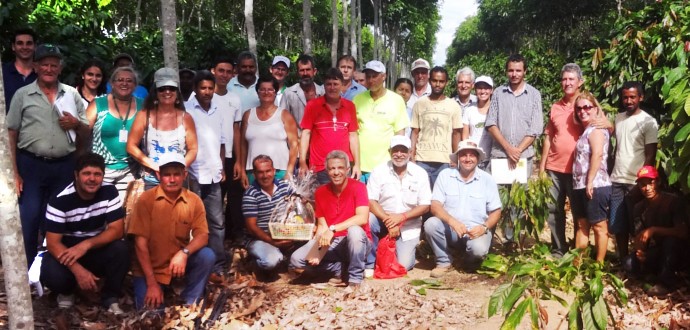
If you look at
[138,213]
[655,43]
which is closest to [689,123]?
[655,43]

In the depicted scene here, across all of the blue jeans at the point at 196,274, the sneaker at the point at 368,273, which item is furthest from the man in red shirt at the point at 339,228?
the blue jeans at the point at 196,274

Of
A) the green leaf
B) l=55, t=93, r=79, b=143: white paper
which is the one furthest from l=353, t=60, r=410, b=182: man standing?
the green leaf

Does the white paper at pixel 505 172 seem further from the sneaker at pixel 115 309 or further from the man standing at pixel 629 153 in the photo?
the sneaker at pixel 115 309

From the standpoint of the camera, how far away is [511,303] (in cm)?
325

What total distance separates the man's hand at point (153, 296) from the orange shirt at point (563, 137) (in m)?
3.87

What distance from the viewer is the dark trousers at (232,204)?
679 cm

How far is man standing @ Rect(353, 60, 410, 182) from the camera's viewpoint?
269 inches

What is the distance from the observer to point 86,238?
508cm

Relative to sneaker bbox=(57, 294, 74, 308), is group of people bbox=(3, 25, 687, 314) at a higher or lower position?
higher

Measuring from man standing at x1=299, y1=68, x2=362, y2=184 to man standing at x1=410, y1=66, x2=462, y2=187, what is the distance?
0.84m

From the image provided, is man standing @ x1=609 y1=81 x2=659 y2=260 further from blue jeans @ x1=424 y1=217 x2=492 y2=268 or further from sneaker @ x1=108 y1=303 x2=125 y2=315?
sneaker @ x1=108 y1=303 x2=125 y2=315

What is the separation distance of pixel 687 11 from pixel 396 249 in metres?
3.82

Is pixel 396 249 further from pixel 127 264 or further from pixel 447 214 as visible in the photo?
pixel 127 264

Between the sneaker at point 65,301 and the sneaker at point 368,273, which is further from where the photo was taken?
the sneaker at point 368,273
